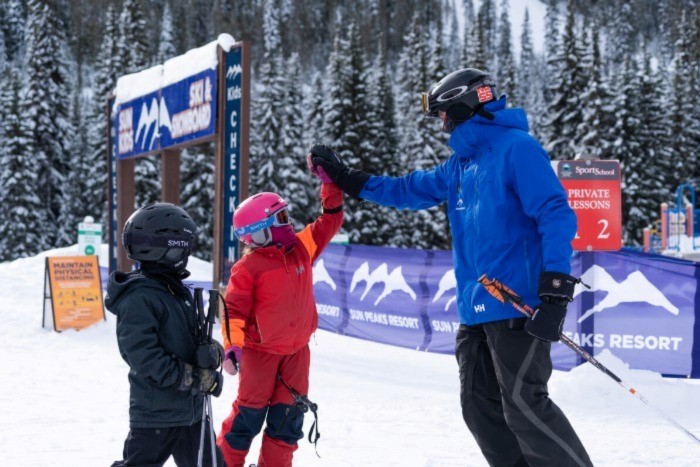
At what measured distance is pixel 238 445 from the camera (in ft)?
12.0

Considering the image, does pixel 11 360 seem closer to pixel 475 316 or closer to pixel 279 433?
pixel 279 433

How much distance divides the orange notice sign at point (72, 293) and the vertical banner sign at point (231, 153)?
284 centimetres

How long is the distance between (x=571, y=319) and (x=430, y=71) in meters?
39.0

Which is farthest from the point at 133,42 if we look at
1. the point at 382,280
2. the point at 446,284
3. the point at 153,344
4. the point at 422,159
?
the point at 153,344

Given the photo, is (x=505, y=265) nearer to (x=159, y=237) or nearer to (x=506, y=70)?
(x=159, y=237)

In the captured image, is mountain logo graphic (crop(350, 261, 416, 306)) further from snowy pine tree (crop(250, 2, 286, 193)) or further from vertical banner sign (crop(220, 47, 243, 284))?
snowy pine tree (crop(250, 2, 286, 193))

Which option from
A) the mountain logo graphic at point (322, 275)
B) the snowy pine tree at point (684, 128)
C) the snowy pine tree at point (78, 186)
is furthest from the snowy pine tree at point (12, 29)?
the mountain logo graphic at point (322, 275)

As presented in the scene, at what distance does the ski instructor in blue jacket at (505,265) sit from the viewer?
274 cm

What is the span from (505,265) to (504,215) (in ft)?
0.66

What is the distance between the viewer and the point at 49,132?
144ft

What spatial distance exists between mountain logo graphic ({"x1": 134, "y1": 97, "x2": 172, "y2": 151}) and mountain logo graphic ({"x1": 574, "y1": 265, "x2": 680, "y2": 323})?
23.0ft

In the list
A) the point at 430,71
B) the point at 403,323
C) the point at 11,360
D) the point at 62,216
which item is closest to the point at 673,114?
the point at 430,71

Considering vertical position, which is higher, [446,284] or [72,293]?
[446,284]

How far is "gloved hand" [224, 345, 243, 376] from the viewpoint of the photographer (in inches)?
125
